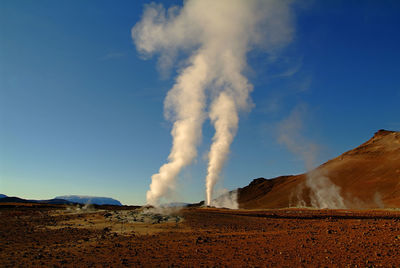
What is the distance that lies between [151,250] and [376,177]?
8554 cm

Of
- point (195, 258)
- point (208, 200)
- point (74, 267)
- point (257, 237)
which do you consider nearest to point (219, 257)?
point (195, 258)

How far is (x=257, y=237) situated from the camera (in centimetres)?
1684

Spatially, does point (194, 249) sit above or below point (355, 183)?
below

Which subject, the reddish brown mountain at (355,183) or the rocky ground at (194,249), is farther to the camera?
the reddish brown mountain at (355,183)

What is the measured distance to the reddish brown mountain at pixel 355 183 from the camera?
233ft

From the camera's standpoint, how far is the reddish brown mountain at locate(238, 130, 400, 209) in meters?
70.9

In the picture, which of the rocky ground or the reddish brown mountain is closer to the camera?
the rocky ground

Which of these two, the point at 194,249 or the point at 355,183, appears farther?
the point at 355,183

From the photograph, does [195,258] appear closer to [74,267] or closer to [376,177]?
[74,267]

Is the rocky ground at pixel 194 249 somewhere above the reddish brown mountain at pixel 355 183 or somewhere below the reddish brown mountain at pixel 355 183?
below

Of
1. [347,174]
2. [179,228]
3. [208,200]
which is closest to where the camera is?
[179,228]

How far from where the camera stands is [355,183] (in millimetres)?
82375

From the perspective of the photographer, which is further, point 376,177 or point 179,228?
point 376,177

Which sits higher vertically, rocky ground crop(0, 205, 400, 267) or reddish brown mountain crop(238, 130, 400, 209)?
reddish brown mountain crop(238, 130, 400, 209)
